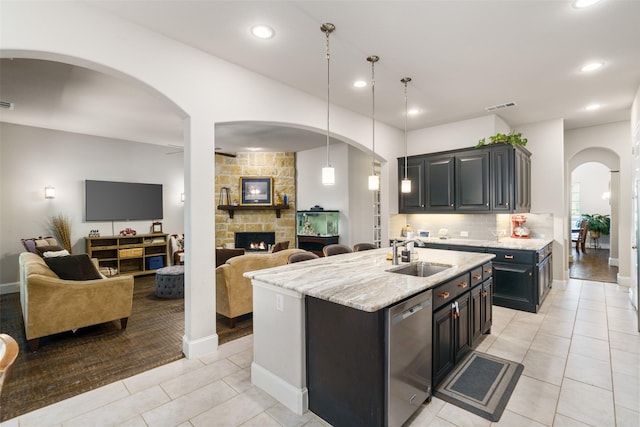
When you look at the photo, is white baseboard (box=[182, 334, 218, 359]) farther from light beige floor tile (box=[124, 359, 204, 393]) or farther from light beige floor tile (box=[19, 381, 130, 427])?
light beige floor tile (box=[19, 381, 130, 427])

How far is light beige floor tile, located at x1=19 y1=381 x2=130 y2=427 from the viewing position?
207 centimetres

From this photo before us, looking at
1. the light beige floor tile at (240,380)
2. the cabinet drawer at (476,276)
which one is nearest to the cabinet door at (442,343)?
the cabinet drawer at (476,276)

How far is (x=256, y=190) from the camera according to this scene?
7625 millimetres

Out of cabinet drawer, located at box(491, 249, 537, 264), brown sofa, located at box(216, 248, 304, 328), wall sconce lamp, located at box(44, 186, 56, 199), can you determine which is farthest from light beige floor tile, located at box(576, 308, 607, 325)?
wall sconce lamp, located at box(44, 186, 56, 199)

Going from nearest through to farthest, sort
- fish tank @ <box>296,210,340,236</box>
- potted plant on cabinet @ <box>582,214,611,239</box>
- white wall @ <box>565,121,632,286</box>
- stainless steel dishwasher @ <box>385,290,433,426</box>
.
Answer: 1. stainless steel dishwasher @ <box>385,290,433,426</box>
2. white wall @ <box>565,121,632,286</box>
3. fish tank @ <box>296,210,340,236</box>
4. potted plant on cabinet @ <box>582,214,611,239</box>

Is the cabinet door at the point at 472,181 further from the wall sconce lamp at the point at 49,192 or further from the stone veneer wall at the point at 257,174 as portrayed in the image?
the wall sconce lamp at the point at 49,192

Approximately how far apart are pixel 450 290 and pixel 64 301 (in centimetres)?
385

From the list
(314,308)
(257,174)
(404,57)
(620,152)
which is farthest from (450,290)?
Answer: (257,174)

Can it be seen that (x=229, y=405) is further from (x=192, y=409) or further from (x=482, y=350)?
(x=482, y=350)

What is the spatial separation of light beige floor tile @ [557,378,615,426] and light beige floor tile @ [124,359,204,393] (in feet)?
9.56

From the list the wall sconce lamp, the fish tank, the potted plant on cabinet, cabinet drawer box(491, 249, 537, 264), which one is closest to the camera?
cabinet drawer box(491, 249, 537, 264)

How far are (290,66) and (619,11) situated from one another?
2.81 metres

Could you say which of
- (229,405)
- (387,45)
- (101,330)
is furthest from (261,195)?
(229,405)

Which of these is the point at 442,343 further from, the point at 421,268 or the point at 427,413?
the point at 421,268
